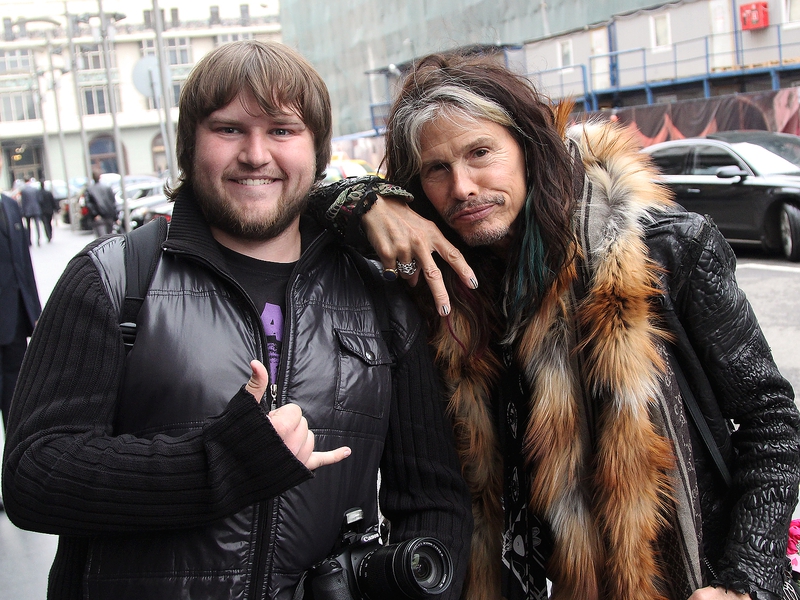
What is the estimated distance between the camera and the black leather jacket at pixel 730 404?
190 centimetres

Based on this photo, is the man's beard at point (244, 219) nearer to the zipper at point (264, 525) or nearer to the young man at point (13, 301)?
the zipper at point (264, 525)

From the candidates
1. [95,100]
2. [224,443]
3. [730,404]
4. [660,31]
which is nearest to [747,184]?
[730,404]

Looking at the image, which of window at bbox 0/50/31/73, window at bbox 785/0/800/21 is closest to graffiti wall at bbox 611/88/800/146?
window at bbox 785/0/800/21

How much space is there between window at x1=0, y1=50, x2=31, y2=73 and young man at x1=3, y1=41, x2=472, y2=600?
6831 centimetres

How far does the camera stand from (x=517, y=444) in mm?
2111

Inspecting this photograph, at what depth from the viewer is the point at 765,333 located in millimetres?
6902

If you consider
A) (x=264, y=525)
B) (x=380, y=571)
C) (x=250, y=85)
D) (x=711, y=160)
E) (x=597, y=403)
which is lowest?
(x=380, y=571)

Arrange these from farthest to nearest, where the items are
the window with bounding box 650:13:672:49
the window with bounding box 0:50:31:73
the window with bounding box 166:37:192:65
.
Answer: the window with bounding box 0:50:31:73 → the window with bounding box 166:37:192:65 → the window with bounding box 650:13:672:49

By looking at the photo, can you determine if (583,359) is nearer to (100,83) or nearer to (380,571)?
(380,571)

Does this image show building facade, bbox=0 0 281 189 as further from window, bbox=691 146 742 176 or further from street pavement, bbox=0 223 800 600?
window, bbox=691 146 742 176

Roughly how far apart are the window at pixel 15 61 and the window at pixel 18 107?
2.55 metres

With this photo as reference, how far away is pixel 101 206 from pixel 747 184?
1584 cm

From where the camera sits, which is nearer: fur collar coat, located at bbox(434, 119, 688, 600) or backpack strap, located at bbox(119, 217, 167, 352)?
backpack strap, located at bbox(119, 217, 167, 352)

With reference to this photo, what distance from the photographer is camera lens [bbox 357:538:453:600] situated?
1.62m
